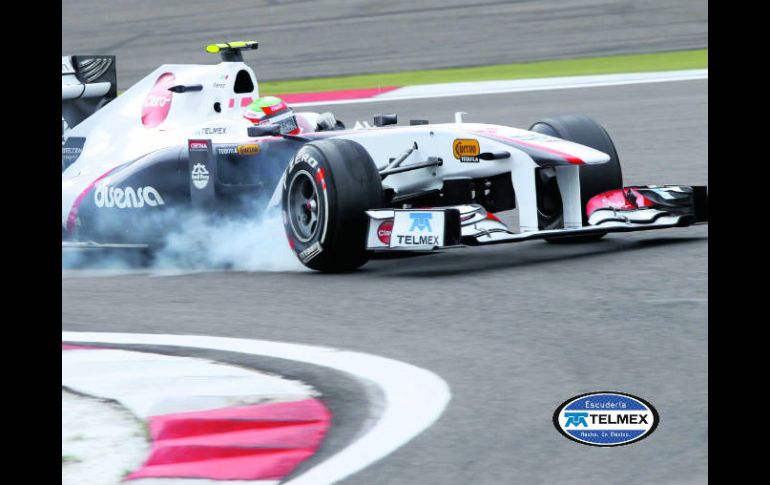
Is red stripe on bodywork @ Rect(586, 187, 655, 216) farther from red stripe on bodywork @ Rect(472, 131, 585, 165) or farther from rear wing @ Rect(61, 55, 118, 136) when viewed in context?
rear wing @ Rect(61, 55, 118, 136)

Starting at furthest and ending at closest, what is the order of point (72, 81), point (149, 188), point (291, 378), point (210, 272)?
point (72, 81) → point (149, 188) → point (210, 272) → point (291, 378)

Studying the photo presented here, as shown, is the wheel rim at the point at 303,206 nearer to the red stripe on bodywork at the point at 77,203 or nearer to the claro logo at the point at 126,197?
the claro logo at the point at 126,197

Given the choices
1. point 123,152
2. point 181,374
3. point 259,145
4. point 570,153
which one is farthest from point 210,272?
point 181,374

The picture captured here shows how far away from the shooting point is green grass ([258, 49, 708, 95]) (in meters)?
18.6

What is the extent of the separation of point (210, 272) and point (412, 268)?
1.36 meters

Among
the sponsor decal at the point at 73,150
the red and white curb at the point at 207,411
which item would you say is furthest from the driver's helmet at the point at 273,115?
the red and white curb at the point at 207,411

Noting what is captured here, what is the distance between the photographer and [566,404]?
4.21 meters

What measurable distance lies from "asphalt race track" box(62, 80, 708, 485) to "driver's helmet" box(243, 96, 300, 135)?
1.09 m

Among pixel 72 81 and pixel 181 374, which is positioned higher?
pixel 72 81

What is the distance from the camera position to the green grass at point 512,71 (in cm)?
1864

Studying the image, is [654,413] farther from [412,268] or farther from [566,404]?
[412,268]

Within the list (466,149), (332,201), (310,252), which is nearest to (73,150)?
(310,252)

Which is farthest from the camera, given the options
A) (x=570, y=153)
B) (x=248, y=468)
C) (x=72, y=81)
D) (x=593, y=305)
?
(x=72, y=81)

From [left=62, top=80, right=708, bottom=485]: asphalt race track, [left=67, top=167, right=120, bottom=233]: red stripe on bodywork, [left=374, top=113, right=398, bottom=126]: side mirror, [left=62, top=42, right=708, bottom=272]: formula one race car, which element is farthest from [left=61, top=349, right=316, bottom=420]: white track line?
[left=374, top=113, right=398, bottom=126]: side mirror
